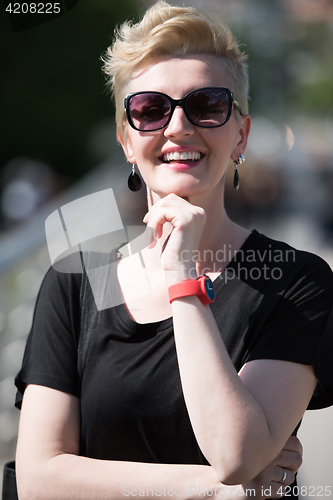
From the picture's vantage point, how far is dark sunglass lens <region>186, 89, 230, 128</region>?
160 cm

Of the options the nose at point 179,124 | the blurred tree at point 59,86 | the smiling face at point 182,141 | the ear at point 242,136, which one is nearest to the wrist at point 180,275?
the smiling face at point 182,141

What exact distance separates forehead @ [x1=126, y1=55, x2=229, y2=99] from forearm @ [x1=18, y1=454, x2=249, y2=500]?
1.15 meters

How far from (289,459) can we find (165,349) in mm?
490

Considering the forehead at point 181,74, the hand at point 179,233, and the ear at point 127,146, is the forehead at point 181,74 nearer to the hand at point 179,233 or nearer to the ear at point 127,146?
the ear at point 127,146

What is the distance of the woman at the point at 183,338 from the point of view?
53.2 inches

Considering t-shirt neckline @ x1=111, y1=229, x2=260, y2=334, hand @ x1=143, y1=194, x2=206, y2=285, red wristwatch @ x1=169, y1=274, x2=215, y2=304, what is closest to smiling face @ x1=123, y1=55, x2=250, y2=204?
hand @ x1=143, y1=194, x2=206, y2=285

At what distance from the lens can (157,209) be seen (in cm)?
154

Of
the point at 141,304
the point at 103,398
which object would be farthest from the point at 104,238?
the point at 103,398

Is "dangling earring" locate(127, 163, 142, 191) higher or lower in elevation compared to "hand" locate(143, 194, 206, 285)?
higher

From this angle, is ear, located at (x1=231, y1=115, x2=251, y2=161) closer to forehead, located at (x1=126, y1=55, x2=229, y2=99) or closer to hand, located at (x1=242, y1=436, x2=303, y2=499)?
forehead, located at (x1=126, y1=55, x2=229, y2=99)

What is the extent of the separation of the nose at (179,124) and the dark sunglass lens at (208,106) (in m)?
0.02

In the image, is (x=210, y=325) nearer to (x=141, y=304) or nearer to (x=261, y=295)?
(x=261, y=295)

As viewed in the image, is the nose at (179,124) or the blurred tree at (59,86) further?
the blurred tree at (59,86)

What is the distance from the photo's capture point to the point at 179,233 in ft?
4.87
